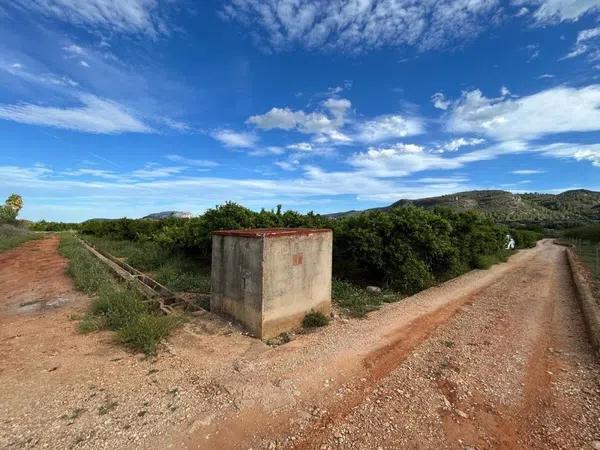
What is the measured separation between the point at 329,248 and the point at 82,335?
4440 mm

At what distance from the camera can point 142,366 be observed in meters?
4.11

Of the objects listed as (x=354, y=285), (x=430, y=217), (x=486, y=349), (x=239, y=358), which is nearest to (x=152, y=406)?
(x=239, y=358)

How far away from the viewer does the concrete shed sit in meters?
5.12

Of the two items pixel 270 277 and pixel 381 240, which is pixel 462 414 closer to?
pixel 270 277

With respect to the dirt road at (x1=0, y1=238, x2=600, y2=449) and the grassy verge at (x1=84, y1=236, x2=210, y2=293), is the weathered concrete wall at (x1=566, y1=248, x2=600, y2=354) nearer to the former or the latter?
the dirt road at (x1=0, y1=238, x2=600, y2=449)

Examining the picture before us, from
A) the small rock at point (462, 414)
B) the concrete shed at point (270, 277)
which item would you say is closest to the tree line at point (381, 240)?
the concrete shed at point (270, 277)

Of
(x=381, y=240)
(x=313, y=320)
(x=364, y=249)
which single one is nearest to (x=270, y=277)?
(x=313, y=320)

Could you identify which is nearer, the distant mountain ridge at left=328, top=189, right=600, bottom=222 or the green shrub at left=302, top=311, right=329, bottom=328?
the green shrub at left=302, top=311, right=329, bottom=328

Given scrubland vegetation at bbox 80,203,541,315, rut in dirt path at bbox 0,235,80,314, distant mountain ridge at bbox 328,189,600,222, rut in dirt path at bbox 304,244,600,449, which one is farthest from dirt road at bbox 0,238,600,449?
distant mountain ridge at bbox 328,189,600,222

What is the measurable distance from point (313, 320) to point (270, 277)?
1.32m

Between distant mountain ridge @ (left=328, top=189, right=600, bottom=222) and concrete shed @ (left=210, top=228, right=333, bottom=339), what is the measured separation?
2449 inches

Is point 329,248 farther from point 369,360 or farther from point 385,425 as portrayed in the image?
point 385,425

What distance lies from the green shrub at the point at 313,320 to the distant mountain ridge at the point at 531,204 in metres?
62.4

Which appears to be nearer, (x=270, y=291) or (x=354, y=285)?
(x=270, y=291)
